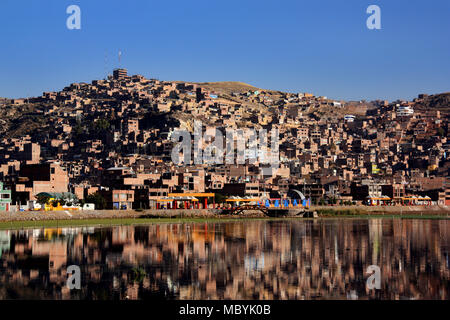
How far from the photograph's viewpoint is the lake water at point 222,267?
32.3 m

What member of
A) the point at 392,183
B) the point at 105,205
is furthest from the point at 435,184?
the point at 105,205

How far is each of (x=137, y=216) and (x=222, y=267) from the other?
70213 millimetres

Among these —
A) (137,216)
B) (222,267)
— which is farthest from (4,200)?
(222,267)

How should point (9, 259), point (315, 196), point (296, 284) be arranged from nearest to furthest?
point (296, 284), point (9, 259), point (315, 196)

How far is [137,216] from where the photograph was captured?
11019cm

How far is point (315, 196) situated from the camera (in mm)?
167875

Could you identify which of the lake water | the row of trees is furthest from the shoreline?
the lake water

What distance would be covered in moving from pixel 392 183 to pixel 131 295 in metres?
169

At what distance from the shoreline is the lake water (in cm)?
2289

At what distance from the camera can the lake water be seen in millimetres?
32312

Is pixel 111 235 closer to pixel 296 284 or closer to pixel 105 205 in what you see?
pixel 296 284

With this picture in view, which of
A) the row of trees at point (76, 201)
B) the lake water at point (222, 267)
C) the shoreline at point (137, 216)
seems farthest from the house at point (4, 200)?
the lake water at point (222, 267)

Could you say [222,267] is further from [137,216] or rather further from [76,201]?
[76,201]

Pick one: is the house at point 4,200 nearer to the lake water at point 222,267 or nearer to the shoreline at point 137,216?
the shoreline at point 137,216
